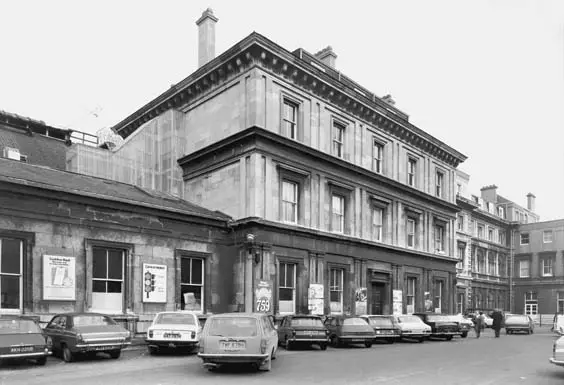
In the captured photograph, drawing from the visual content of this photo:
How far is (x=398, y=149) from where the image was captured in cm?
3559

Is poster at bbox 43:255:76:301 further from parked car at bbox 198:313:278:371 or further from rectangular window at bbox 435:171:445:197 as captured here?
rectangular window at bbox 435:171:445:197

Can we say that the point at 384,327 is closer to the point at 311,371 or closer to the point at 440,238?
the point at 311,371

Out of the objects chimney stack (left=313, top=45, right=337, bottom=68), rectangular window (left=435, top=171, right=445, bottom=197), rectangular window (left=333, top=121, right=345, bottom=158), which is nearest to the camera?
rectangular window (left=333, top=121, right=345, bottom=158)

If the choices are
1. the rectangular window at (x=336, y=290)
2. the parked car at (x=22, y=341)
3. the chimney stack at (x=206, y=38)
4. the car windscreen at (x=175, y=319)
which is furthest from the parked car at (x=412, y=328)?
the chimney stack at (x=206, y=38)

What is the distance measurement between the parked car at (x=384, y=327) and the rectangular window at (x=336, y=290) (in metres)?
3.93

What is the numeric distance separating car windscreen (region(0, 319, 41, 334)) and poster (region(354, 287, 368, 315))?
1830 centimetres

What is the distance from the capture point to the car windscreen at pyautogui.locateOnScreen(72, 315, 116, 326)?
53.8 ft

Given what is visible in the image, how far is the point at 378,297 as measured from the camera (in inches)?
1294

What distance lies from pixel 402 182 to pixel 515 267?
39.6m

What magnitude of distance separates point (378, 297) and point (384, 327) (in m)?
8.32

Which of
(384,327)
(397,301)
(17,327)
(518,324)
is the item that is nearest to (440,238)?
(518,324)

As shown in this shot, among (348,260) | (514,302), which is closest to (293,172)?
(348,260)

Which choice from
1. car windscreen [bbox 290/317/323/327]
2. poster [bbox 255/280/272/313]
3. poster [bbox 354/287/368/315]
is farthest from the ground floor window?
poster [bbox 354/287/368/315]

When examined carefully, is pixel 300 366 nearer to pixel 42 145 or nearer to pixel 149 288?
pixel 149 288
